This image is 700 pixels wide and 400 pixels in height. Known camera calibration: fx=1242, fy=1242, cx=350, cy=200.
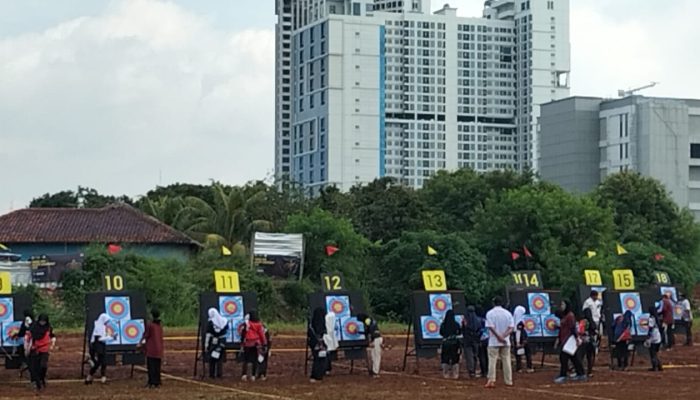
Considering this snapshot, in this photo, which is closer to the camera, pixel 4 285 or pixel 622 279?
pixel 4 285

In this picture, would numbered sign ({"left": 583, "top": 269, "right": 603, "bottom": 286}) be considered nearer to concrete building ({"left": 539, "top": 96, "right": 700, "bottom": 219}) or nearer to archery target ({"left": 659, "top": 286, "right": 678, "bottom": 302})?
archery target ({"left": 659, "top": 286, "right": 678, "bottom": 302})

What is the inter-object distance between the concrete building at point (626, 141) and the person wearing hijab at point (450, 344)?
94.4 m

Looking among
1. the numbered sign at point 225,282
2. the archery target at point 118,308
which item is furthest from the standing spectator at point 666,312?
the archery target at point 118,308

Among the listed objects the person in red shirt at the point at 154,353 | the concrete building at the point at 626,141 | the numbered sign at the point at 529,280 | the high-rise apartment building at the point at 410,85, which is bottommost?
the person in red shirt at the point at 154,353

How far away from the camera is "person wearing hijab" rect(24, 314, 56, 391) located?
25.2 meters

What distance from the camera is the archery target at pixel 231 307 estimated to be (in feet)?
96.8

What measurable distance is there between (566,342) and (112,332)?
32.9 ft

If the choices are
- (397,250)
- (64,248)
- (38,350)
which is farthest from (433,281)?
(64,248)

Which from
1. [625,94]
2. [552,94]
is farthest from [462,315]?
[552,94]

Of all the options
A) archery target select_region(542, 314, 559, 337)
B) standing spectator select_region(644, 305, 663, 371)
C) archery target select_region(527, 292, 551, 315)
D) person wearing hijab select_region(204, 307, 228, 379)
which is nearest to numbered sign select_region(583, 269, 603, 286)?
archery target select_region(527, 292, 551, 315)

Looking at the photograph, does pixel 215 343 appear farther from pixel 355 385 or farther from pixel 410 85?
pixel 410 85

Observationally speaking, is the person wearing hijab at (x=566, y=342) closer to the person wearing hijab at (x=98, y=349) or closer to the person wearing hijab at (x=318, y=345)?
the person wearing hijab at (x=318, y=345)

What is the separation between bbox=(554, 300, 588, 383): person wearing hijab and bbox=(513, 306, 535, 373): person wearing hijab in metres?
1.92

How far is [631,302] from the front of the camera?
3366 cm
